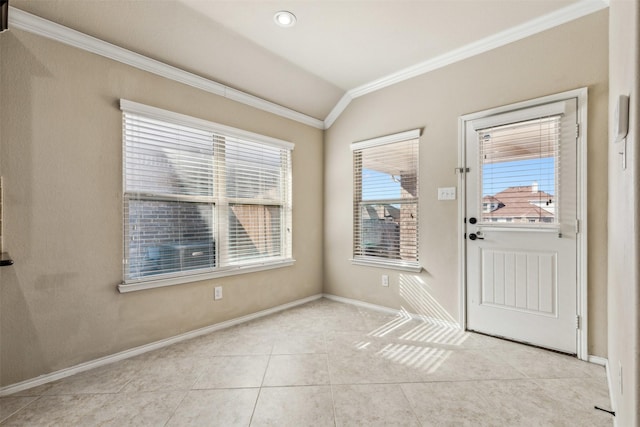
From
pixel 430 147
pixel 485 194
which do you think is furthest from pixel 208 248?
pixel 485 194

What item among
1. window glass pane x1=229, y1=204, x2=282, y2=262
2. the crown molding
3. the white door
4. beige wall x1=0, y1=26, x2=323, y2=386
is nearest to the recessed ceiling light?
beige wall x1=0, y1=26, x2=323, y2=386

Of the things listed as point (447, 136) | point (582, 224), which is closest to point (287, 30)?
point (447, 136)

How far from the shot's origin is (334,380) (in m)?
2.01

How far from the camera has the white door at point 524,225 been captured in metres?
2.34

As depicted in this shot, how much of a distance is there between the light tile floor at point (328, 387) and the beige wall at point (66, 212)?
0.24 m

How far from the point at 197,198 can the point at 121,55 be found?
128 centimetres

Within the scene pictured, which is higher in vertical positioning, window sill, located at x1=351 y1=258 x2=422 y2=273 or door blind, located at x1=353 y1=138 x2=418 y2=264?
door blind, located at x1=353 y1=138 x2=418 y2=264

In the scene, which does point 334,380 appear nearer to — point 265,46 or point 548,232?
point 548,232

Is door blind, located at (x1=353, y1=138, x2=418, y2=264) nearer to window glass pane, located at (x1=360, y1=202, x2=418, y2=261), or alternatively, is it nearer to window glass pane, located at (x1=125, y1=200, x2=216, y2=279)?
window glass pane, located at (x1=360, y1=202, x2=418, y2=261)

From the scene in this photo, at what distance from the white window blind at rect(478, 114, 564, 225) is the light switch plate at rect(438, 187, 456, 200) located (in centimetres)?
25

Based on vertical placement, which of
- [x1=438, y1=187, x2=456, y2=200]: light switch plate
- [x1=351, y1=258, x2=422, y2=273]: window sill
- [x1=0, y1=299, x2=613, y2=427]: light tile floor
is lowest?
[x1=0, y1=299, x2=613, y2=427]: light tile floor

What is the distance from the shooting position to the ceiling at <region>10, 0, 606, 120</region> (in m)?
2.18

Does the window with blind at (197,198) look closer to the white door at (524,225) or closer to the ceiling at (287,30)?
the ceiling at (287,30)

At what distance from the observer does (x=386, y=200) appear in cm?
349
